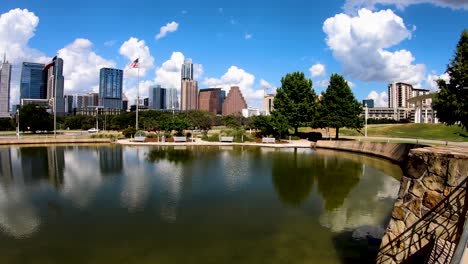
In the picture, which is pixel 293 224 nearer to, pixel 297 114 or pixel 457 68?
pixel 457 68

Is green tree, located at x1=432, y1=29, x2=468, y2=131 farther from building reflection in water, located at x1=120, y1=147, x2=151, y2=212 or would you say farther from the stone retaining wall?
building reflection in water, located at x1=120, y1=147, x2=151, y2=212

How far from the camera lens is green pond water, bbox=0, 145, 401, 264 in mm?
9156

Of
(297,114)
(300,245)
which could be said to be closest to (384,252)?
(300,245)

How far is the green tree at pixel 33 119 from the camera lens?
221 ft

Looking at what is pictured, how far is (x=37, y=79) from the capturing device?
7072 inches

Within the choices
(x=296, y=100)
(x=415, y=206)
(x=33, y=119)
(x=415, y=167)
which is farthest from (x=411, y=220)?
(x=33, y=119)

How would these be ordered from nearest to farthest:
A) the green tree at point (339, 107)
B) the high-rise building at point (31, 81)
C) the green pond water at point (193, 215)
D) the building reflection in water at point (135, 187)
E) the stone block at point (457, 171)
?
the stone block at point (457, 171) → the green pond water at point (193, 215) → the building reflection in water at point (135, 187) → the green tree at point (339, 107) → the high-rise building at point (31, 81)

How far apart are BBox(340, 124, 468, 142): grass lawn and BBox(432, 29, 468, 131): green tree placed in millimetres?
18493

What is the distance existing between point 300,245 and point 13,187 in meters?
16.2

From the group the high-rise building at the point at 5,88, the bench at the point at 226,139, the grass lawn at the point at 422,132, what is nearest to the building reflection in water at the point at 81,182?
the bench at the point at 226,139

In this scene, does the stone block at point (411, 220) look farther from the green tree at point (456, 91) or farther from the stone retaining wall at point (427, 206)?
the green tree at point (456, 91)

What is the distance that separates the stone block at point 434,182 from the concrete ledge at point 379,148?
17.3 meters

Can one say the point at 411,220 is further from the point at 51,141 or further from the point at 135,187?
the point at 51,141

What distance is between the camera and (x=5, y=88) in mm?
192000
